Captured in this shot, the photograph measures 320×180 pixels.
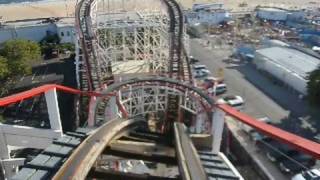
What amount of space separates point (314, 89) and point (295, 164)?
3.46m

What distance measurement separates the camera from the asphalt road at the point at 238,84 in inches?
547

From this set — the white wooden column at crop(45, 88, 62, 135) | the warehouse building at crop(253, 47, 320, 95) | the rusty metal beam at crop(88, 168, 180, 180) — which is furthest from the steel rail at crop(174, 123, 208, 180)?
the warehouse building at crop(253, 47, 320, 95)

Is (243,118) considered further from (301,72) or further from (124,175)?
(301,72)

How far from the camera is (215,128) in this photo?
720cm

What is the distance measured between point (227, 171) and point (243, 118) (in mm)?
A: 1461

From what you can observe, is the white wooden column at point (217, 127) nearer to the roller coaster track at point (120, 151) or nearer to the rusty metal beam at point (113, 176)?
the roller coaster track at point (120, 151)

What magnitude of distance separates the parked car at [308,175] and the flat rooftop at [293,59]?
6169 mm

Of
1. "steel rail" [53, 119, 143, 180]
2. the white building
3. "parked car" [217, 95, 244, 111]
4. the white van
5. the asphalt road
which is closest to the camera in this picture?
"steel rail" [53, 119, 143, 180]

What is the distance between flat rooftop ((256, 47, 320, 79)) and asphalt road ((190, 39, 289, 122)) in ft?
5.19

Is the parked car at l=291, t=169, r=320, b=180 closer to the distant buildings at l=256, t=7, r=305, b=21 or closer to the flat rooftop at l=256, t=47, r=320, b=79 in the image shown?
the flat rooftop at l=256, t=47, r=320, b=79

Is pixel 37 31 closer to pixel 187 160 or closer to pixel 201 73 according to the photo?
pixel 201 73

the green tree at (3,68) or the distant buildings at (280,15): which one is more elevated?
the distant buildings at (280,15)

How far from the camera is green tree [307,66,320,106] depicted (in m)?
12.7

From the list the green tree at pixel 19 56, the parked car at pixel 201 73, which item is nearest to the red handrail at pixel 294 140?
the parked car at pixel 201 73
